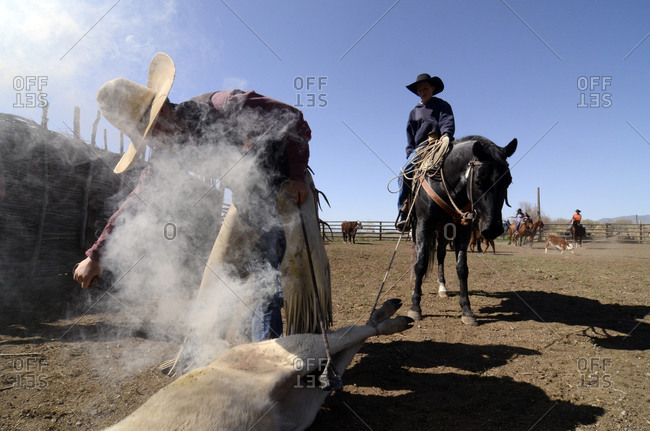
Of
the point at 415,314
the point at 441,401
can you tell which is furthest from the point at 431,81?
the point at 441,401

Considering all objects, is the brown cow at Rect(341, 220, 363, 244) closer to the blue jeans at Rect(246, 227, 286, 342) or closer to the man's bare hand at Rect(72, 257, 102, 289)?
the blue jeans at Rect(246, 227, 286, 342)

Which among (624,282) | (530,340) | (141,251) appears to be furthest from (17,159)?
(624,282)

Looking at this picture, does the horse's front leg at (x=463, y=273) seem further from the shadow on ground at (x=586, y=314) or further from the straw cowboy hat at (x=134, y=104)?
the straw cowboy hat at (x=134, y=104)

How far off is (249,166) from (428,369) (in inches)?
83.1

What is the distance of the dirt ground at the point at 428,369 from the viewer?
204 centimetres

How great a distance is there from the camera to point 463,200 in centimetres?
420

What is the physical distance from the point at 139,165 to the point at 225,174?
10.9 feet

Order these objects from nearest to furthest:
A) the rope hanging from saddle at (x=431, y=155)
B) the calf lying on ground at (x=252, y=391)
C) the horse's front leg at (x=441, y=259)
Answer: the calf lying on ground at (x=252, y=391) → the rope hanging from saddle at (x=431, y=155) → the horse's front leg at (x=441, y=259)

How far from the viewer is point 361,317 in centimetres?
410

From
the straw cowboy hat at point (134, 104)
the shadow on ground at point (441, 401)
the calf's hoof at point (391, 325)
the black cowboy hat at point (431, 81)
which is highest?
the black cowboy hat at point (431, 81)

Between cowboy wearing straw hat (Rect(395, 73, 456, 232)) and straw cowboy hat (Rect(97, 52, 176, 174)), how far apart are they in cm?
328

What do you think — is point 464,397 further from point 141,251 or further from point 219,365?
point 141,251

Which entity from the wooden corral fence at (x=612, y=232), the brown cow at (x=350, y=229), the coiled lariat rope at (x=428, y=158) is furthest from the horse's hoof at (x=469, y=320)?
the wooden corral fence at (x=612, y=232)

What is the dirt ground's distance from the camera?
2.04 metres
